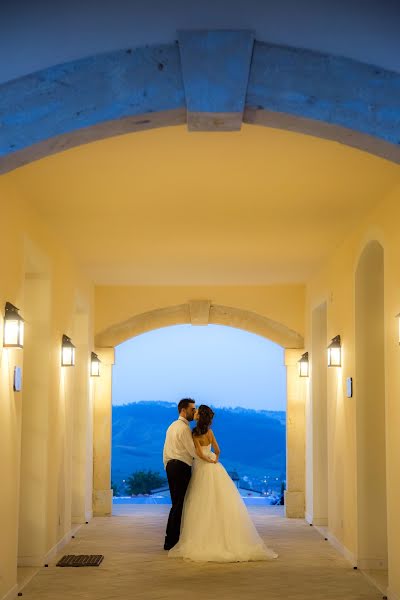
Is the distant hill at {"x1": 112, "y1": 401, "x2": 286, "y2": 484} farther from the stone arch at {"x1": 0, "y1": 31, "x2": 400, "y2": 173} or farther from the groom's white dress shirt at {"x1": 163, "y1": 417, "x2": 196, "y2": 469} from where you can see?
the stone arch at {"x1": 0, "y1": 31, "x2": 400, "y2": 173}

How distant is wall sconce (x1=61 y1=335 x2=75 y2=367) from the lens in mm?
9156

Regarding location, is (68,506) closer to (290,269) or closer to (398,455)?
(290,269)

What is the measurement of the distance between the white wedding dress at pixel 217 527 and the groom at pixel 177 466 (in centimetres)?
15

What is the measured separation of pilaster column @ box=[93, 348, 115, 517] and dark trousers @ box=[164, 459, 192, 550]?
125 inches

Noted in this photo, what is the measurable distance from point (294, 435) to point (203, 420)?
3490 mm

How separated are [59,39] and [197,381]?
30.7 metres

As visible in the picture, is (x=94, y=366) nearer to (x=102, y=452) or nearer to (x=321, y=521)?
(x=102, y=452)

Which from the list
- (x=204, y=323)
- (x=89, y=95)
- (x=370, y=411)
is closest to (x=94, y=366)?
(x=204, y=323)

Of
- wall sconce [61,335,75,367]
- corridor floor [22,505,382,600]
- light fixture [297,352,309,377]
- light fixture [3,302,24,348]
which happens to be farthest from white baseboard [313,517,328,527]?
light fixture [3,302,24,348]

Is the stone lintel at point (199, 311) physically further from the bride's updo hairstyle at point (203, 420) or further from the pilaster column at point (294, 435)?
the bride's updo hairstyle at point (203, 420)

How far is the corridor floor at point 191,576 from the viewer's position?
7273 mm

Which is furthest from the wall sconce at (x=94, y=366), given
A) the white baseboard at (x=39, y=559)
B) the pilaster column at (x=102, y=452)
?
the white baseboard at (x=39, y=559)

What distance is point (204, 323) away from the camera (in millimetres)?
13398

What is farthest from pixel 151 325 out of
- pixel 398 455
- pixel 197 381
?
pixel 197 381
